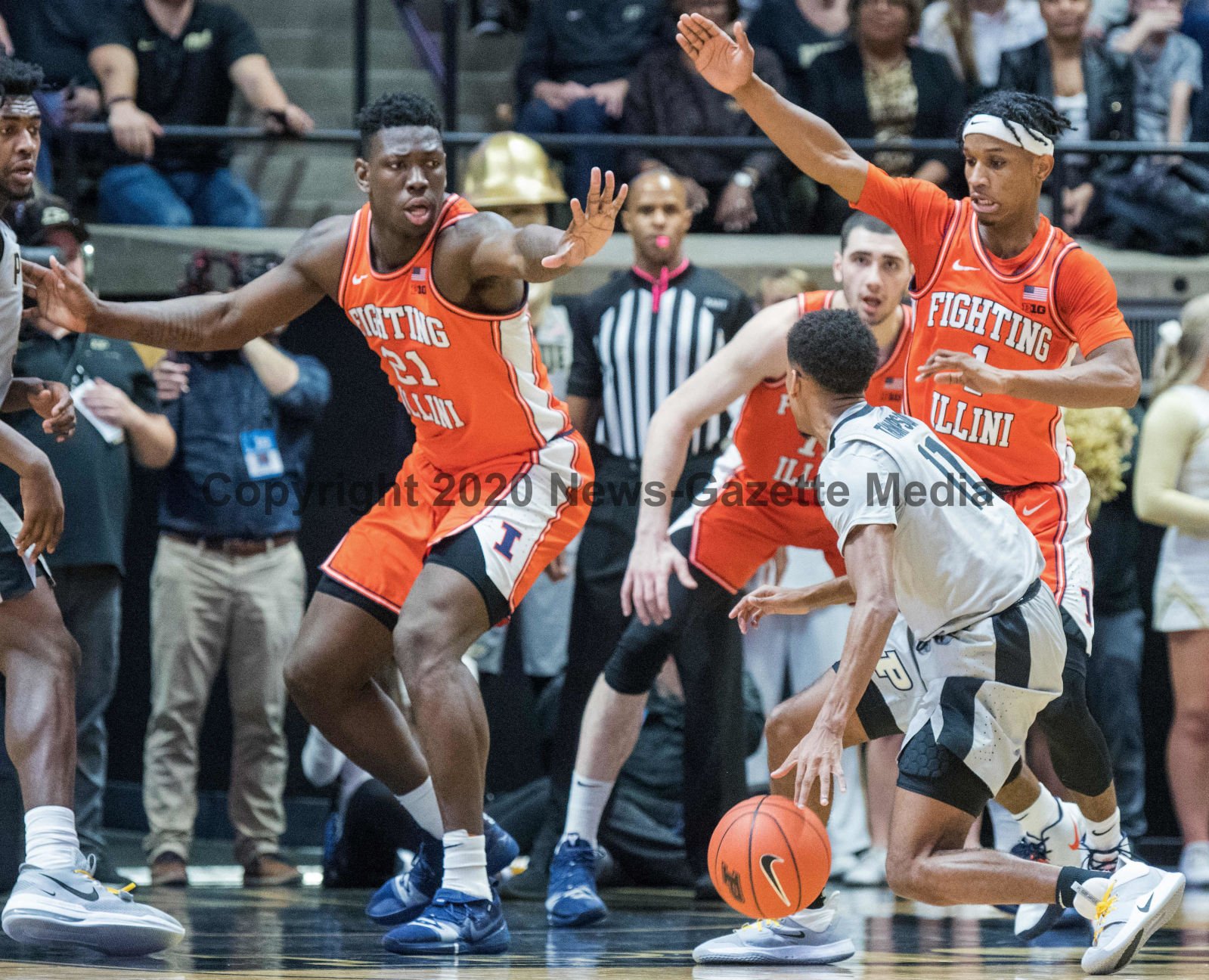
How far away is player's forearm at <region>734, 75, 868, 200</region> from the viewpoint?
4.87 meters

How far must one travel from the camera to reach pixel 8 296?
4.53m

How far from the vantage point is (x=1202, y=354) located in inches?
272

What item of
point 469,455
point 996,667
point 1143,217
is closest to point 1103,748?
point 996,667

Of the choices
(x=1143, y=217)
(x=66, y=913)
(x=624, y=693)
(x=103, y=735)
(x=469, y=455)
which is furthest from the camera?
(x=1143, y=217)

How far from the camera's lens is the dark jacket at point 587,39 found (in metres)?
8.90

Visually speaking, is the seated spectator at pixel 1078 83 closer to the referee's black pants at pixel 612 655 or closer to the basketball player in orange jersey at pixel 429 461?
the referee's black pants at pixel 612 655

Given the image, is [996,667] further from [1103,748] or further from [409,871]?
[409,871]

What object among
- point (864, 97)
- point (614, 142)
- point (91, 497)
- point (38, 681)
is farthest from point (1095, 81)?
point (38, 681)

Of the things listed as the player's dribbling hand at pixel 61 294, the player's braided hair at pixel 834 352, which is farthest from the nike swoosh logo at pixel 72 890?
the player's braided hair at pixel 834 352

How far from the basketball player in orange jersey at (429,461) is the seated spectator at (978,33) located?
478cm

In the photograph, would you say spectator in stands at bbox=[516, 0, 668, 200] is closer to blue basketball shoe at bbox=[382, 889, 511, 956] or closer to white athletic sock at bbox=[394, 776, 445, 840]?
white athletic sock at bbox=[394, 776, 445, 840]

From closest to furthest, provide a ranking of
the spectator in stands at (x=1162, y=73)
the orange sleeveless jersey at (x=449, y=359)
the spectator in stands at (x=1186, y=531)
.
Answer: the orange sleeveless jersey at (x=449, y=359) → the spectator in stands at (x=1186, y=531) → the spectator in stands at (x=1162, y=73)

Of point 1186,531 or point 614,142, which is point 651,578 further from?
point 614,142

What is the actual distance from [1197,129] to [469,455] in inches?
222
